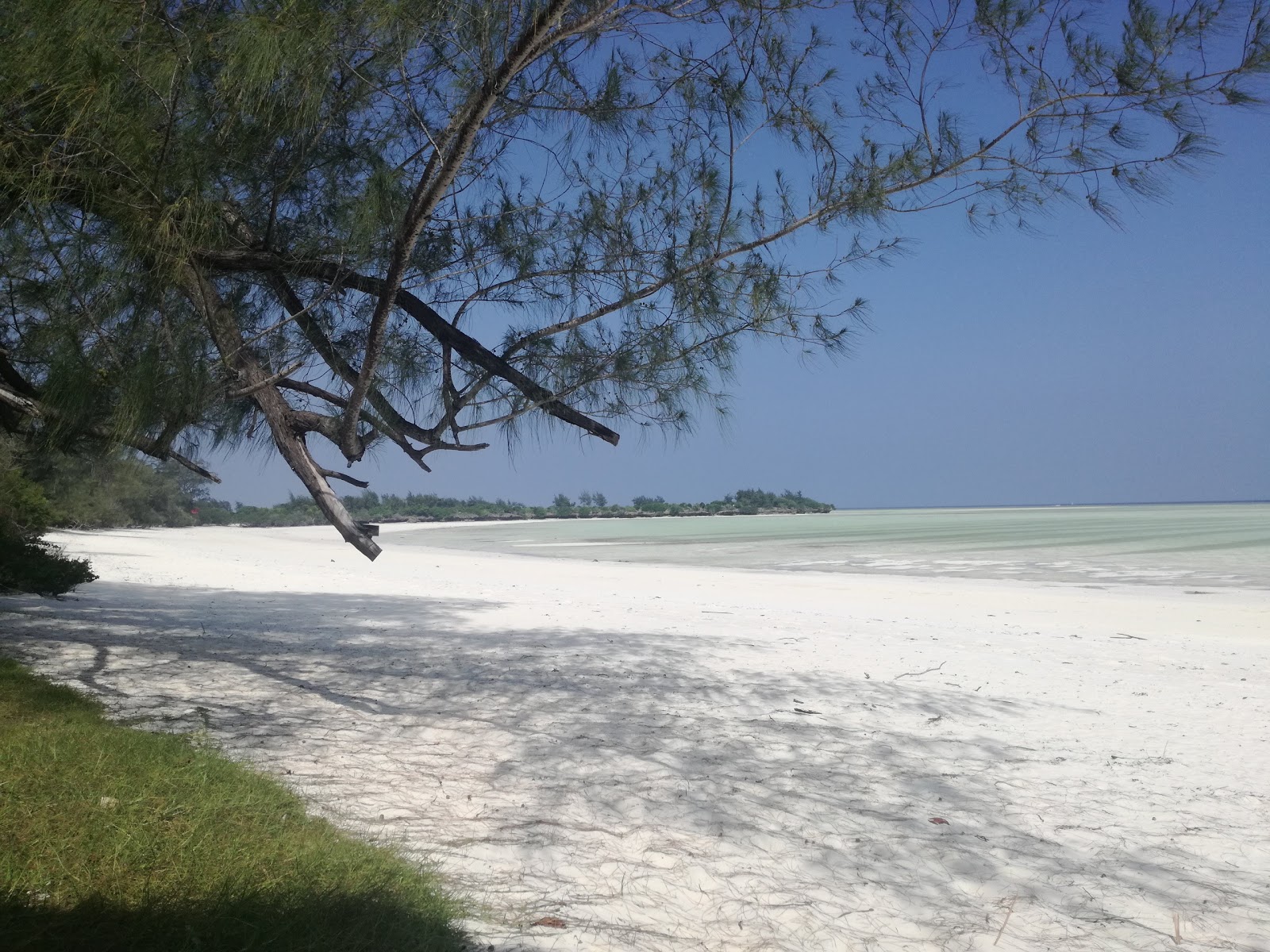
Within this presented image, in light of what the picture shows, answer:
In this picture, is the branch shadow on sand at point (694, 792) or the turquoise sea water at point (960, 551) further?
the turquoise sea water at point (960, 551)

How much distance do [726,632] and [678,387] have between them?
2779 millimetres

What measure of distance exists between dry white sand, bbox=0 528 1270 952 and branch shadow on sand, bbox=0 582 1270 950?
0.01 metres

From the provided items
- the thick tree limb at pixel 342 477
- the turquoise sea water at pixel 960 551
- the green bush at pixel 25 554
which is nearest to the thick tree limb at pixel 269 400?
the thick tree limb at pixel 342 477

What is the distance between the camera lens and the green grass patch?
1681 millimetres

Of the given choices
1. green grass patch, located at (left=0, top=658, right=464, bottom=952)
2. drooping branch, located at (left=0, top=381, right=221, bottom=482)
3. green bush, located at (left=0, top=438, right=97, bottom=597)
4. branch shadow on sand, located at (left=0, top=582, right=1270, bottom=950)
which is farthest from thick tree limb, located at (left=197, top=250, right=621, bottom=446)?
green bush, located at (left=0, top=438, right=97, bottom=597)

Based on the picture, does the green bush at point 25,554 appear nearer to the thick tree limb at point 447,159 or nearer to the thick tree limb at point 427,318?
the thick tree limb at point 427,318

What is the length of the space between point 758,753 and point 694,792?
0.59 m

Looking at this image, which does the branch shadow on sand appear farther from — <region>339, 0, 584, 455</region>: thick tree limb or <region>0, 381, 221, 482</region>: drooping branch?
<region>339, 0, 584, 455</region>: thick tree limb

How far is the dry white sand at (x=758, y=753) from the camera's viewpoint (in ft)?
7.58

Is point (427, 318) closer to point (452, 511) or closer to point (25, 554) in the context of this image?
point (25, 554)

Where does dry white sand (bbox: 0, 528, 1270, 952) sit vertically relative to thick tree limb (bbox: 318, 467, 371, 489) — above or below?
below

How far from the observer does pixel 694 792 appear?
Result: 3154 mm

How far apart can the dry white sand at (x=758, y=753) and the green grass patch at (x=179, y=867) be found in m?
0.22

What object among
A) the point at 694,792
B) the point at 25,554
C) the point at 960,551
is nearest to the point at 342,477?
the point at 694,792
